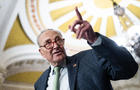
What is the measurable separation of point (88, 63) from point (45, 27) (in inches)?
214

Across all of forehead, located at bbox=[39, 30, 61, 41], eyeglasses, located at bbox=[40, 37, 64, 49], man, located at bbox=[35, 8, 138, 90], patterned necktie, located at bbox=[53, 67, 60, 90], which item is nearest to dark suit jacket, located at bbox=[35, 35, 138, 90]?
man, located at bbox=[35, 8, 138, 90]

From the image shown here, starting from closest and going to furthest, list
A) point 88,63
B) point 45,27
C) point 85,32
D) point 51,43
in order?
1. point 85,32
2. point 88,63
3. point 51,43
4. point 45,27

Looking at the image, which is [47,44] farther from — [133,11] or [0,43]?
[133,11]

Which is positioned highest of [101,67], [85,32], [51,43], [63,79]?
[85,32]

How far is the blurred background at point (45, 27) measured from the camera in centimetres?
673

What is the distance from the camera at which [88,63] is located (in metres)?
1.85

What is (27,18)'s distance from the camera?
22.3 feet

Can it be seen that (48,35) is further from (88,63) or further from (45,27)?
(45,27)

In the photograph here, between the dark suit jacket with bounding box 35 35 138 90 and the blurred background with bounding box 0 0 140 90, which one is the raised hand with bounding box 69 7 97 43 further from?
the blurred background with bounding box 0 0 140 90

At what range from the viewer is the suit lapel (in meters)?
1.74

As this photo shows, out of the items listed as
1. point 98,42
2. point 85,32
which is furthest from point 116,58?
point 85,32

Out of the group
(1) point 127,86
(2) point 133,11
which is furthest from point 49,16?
(1) point 127,86

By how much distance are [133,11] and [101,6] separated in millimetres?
1057

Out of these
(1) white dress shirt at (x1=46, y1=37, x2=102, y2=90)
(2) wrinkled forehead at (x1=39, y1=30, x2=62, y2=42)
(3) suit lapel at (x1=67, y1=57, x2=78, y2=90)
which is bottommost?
(1) white dress shirt at (x1=46, y1=37, x2=102, y2=90)
